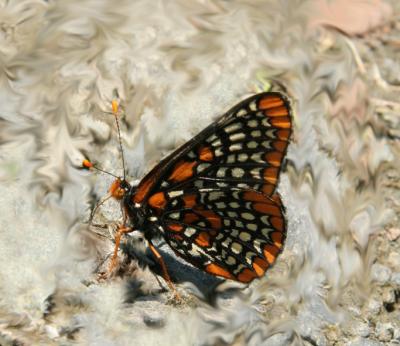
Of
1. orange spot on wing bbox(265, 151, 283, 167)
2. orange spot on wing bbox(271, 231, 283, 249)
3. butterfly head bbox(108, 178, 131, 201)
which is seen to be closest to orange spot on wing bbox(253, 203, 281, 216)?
orange spot on wing bbox(271, 231, 283, 249)

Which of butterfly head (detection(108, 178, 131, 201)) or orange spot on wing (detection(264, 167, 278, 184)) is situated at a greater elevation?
orange spot on wing (detection(264, 167, 278, 184))

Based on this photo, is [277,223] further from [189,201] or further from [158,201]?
[158,201]

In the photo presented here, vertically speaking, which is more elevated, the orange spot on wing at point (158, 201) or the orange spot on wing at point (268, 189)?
the orange spot on wing at point (268, 189)

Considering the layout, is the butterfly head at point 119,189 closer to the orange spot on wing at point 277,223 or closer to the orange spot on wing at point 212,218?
the orange spot on wing at point 212,218

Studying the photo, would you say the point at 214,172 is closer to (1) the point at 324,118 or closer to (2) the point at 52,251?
(2) the point at 52,251

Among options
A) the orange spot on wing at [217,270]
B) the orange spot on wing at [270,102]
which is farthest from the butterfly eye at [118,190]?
the orange spot on wing at [270,102]

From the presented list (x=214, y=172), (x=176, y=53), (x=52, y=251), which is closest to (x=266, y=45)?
(x=176, y=53)

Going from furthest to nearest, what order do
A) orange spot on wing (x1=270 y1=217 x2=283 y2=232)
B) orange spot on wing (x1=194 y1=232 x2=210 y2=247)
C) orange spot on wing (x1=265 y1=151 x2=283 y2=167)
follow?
orange spot on wing (x1=194 y1=232 x2=210 y2=247) → orange spot on wing (x1=270 y1=217 x2=283 y2=232) → orange spot on wing (x1=265 y1=151 x2=283 y2=167)

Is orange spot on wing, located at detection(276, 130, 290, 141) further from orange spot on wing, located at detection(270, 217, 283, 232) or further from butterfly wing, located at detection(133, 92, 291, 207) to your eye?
orange spot on wing, located at detection(270, 217, 283, 232)
